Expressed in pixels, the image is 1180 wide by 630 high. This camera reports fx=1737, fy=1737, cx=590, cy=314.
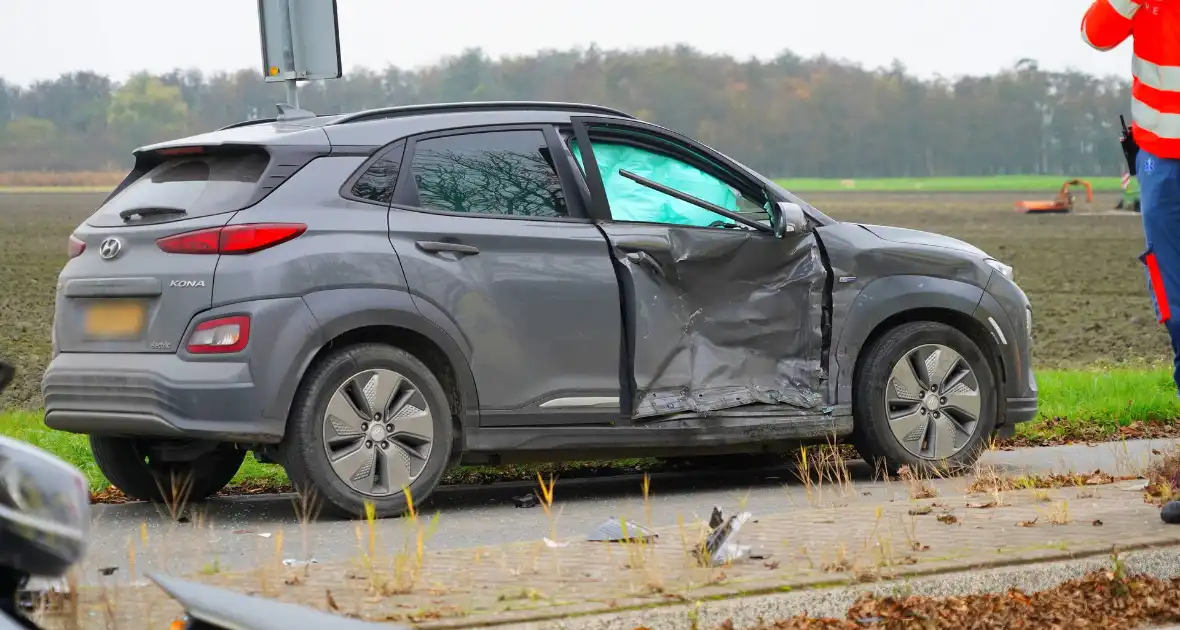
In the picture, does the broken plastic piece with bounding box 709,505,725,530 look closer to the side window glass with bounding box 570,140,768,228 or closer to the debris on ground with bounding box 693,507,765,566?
the debris on ground with bounding box 693,507,765,566

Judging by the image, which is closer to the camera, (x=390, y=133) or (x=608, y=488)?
(x=390, y=133)

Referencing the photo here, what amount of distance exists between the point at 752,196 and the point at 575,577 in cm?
387

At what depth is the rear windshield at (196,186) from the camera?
7.36m

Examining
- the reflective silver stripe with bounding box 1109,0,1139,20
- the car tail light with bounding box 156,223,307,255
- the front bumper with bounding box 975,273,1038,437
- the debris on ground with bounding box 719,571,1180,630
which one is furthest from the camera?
the front bumper with bounding box 975,273,1038,437

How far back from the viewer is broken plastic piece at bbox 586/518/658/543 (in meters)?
5.86

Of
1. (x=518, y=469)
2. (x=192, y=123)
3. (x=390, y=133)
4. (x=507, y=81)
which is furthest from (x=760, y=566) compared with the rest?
(x=507, y=81)

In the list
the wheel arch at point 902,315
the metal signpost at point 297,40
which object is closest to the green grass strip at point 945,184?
the metal signpost at point 297,40

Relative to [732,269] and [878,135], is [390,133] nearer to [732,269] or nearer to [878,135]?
[732,269]

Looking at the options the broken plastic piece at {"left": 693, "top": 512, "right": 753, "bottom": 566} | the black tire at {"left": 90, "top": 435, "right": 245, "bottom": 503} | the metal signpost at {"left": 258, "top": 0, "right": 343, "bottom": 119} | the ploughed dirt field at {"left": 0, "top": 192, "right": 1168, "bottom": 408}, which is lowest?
the ploughed dirt field at {"left": 0, "top": 192, "right": 1168, "bottom": 408}

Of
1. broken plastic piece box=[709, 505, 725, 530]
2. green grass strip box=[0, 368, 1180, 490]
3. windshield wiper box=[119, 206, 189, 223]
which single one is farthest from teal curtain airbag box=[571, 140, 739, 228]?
broken plastic piece box=[709, 505, 725, 530]

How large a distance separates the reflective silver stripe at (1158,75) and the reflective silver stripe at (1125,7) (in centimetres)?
17

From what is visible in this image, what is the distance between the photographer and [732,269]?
8.29m

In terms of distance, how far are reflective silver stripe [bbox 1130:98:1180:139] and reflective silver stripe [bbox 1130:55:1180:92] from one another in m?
0.08

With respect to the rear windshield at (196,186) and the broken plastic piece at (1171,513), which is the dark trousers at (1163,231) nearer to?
the broken plastic piece at (1171,513)
